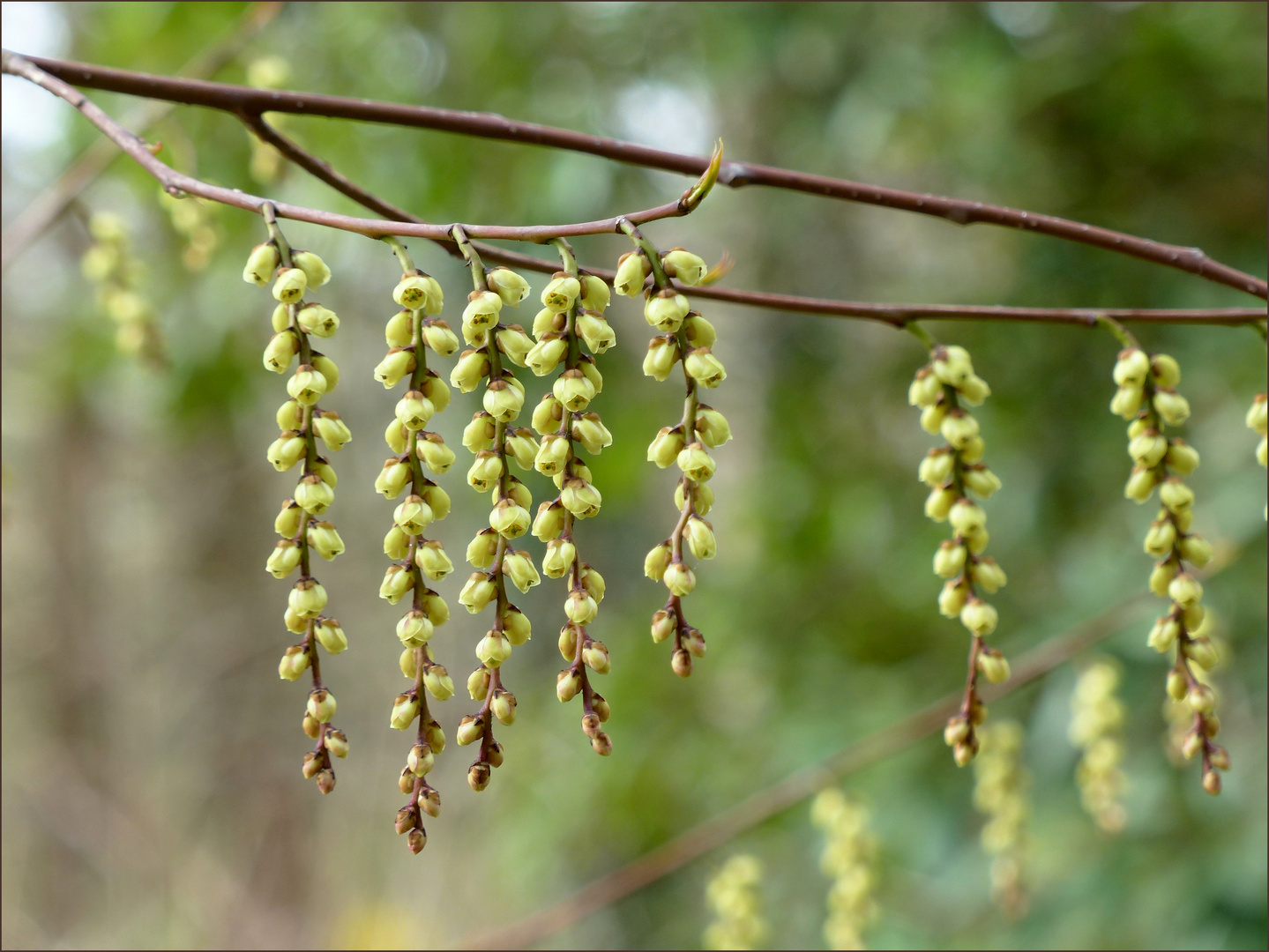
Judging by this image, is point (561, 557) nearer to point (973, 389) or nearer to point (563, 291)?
point (563, 291)

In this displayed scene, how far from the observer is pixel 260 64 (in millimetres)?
1386

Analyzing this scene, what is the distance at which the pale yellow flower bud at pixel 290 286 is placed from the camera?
59cm

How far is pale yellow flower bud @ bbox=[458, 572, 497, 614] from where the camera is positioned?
0.61 m

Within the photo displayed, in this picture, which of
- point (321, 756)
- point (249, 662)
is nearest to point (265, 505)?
point (249, 662)

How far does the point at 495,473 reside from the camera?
1.97 ft

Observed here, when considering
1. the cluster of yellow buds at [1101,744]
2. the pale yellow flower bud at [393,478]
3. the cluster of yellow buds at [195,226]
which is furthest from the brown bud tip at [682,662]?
the cluster of yellow buds at [195,226]

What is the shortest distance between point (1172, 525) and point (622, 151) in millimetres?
560

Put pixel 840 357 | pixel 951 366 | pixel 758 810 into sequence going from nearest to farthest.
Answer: pixel 951 366
pixel 758 810
pixel 840 357

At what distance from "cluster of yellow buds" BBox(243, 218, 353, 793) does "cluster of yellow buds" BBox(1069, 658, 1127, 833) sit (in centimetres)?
103

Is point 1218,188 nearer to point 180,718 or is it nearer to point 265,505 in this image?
point 265,505

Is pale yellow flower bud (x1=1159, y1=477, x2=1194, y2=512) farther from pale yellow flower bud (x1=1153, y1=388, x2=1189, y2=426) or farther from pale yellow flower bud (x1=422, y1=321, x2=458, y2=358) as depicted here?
pale yellow flower bud (x1=422, y1=321, x2=458, y2=358)

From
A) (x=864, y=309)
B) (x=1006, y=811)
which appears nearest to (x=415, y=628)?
(x=864, y=309)

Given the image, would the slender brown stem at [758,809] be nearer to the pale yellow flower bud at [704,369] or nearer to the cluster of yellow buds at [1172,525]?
the cluster of yellow buds at [1172,525]

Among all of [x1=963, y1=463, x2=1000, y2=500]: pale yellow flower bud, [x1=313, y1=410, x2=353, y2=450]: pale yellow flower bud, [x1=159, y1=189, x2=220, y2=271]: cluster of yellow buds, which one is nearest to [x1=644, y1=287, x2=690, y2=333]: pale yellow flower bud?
[x1=313, y1=410, x2=353, y2=450]: pale yellow flower bud
